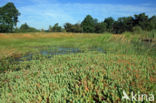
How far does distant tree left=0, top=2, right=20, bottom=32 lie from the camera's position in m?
41.3

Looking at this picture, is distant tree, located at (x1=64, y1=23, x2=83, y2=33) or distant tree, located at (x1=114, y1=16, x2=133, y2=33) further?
distant tree, located at (x1=114, y1=16, x2=133, y2=33)

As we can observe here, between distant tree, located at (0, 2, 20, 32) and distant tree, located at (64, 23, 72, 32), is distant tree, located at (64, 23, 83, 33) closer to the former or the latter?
distant tree, located at (64, 23, 72, 32)

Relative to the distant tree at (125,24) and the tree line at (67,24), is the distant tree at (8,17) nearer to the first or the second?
the tree line at (67,24)

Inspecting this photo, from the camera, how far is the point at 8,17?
4281cm

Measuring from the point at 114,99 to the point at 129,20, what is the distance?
54910 mm

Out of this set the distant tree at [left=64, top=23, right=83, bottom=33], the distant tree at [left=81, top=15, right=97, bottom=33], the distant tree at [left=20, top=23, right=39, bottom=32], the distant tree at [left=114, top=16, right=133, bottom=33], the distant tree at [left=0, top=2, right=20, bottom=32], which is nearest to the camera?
the distant tree at [left=0, top=2, right=20, bottom=32]

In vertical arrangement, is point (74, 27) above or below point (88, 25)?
below

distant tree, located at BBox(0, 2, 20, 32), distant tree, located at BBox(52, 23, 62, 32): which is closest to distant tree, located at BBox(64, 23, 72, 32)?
distant tree, located at BBox(52, 23, 62, 32)

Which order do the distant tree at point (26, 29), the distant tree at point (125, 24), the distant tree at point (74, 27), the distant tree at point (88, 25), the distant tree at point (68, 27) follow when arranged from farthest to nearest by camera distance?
1. the distant tree at point (88, 25)
2. the distant tree at point (125, 24)
3. the distant tree at point (68, 27)
4. the distant tree at point (74, 27)
5. the distant tree at point (26, 29)

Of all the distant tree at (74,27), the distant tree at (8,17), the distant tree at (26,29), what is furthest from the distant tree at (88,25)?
the distant tree at (8,17)

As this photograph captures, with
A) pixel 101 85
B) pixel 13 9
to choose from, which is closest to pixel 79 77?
pixel 101 85

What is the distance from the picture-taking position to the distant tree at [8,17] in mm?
41309

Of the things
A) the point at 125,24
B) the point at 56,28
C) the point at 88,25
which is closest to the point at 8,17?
the point at 56,28

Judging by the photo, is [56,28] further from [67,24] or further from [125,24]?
[125,24]
